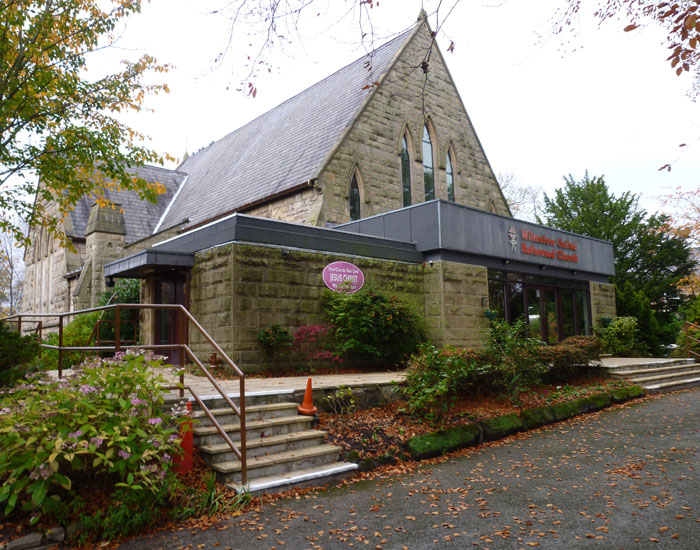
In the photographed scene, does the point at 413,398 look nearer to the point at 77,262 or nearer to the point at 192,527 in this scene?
the point at 192,527

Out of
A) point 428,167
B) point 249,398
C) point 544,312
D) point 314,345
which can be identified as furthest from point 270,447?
point 428,167

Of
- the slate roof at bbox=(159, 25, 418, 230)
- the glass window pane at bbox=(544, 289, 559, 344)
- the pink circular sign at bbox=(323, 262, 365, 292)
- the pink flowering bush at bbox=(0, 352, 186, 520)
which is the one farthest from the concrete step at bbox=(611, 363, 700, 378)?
the pink flowering bush at bbox=(0, 352, 186, 520)

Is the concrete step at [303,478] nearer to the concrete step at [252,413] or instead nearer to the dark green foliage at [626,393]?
the concrete step at [252,413]

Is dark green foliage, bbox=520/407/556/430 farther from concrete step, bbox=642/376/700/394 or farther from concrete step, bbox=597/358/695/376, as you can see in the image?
concrete step, bbox=597/358/695/376

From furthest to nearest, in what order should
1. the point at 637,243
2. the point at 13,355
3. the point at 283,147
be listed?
the point at 637,243 < the point at 283,147 < the point at 13,355

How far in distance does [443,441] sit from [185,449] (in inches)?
136

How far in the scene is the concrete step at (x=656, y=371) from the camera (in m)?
12.7

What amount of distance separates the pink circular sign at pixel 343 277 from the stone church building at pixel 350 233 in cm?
17

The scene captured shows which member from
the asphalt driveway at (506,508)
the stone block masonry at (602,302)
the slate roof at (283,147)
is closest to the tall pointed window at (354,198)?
the slate roof at (283,147)

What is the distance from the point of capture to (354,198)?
17188mm

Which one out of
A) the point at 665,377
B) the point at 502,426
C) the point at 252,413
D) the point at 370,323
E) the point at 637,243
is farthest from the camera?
the point at 637,243

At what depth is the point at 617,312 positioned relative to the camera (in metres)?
21.1

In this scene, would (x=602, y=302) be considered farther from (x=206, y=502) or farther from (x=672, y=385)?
(x=206, y=502)

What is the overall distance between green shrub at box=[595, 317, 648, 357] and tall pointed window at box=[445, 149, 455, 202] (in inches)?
281
